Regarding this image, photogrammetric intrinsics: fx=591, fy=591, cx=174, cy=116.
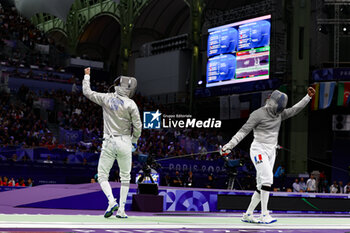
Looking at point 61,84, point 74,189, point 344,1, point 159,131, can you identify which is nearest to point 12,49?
point 61,84

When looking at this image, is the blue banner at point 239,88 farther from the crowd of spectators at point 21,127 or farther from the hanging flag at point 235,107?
the crowd of spectators at point 21,127

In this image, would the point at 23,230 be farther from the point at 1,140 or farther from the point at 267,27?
the point at 267,27

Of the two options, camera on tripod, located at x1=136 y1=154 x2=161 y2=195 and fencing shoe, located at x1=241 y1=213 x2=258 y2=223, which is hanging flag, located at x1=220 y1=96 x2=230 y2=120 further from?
fencing shoe, located at x1=241 y1=213 x2=258 y2=223

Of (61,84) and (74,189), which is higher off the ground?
(61,84)

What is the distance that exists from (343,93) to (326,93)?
34.6 inches

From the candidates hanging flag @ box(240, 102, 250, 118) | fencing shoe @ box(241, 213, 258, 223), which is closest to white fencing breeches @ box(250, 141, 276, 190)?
fencing shoe @ box(241, 213, 258, 223)

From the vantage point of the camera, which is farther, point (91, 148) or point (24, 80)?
point (24, 80)

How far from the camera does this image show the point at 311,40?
117ft

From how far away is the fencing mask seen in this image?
9266 millimetres

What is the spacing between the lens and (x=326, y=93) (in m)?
31.5

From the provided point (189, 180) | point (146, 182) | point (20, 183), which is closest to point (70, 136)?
point (189, 180)

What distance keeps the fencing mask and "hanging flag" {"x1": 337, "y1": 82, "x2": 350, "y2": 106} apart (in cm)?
2311

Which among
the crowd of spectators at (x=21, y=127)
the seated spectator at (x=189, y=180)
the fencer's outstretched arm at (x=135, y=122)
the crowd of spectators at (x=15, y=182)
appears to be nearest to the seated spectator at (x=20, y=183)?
the crowd of spectators at (x=15, y=182)

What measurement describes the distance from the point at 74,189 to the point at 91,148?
16353 mm
